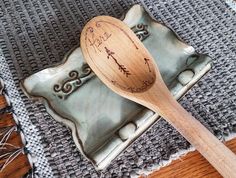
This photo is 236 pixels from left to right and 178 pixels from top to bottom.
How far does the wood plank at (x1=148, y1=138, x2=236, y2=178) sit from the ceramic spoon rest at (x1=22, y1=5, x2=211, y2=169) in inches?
2.2

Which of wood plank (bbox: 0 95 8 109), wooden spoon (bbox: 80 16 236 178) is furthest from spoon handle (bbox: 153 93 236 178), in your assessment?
wood plank (bbox: 0 95 8 109)

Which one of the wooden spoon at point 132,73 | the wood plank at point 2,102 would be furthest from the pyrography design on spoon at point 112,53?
the wood plank at point 2,102

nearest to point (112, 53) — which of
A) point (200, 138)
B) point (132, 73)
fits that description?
point (132, 73)

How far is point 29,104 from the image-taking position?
50 cm

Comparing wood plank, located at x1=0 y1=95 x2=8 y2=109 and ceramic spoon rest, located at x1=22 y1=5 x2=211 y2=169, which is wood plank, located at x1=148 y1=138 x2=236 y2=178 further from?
wood plank, located at x1=0 y1=95 x2=8 y2=109

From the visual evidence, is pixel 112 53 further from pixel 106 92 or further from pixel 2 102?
Result: pixel 2 102

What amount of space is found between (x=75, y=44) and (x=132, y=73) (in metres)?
0.13

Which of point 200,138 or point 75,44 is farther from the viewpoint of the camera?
point 75,44

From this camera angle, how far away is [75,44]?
56cm

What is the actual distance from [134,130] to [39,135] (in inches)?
4.8

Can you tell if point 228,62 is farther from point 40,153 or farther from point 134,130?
point 40,153

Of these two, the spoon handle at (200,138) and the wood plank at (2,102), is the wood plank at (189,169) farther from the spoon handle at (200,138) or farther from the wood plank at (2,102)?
the wood plank at (2,102)

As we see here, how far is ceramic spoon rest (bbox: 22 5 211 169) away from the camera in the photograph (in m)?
0.44

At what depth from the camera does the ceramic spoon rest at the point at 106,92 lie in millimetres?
445
